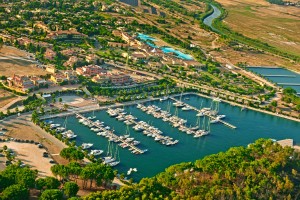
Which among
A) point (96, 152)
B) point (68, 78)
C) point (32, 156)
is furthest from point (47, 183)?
point (68, 78)

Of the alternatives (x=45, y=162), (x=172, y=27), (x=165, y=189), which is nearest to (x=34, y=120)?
(x=45, y=162)

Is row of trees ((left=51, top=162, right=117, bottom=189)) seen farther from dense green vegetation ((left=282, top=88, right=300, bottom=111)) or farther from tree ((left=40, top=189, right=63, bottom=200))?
dense green vegetation ((left=282, top=88, right=300, bottom=111))

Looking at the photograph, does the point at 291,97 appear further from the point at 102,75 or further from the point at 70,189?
the point at 70,189

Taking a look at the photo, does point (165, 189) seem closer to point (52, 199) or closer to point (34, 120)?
point (52, 199)

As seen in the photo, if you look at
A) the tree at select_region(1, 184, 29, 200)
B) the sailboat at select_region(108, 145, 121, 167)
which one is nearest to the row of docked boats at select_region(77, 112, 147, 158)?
the sailboat at select_region(108, 145, 121, 167)

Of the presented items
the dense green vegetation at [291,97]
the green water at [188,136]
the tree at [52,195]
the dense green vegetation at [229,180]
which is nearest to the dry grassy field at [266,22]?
the dense green vegetation at [291,97]

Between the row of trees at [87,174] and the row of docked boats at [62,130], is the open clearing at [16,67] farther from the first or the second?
the row of trees at [87,174]
